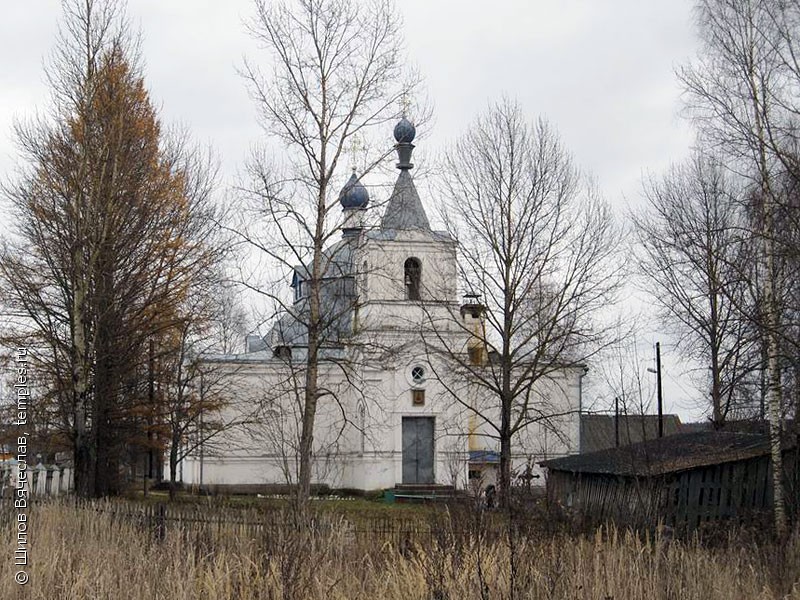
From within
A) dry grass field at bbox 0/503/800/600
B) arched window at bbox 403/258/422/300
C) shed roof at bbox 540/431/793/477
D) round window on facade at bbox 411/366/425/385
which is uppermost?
arched window at bbox 403/258/422/300

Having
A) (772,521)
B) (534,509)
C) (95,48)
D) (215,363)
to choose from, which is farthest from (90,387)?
(215,363)

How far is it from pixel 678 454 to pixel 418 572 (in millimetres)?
14398

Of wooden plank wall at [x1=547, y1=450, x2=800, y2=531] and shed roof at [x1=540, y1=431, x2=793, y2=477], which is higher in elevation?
shed roof at [x1=540, y1=431, x2=793, y2=477]

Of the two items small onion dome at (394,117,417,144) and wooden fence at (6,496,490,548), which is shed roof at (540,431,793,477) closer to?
wooden fence at (6,496,490,548)

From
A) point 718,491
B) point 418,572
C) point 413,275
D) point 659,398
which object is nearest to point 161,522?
point 418,572

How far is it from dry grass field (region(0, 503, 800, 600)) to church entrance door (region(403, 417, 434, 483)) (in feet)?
88.1

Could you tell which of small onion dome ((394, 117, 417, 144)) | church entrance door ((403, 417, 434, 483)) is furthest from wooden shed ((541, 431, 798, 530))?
church entrance door ((403, 417, 434, 483))

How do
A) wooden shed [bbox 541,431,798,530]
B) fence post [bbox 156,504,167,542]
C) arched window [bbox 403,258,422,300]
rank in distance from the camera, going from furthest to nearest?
arched window [bbox 403,258,422,300]
wooden shed [bbox 541,431,798,530]
fence post [bbox 156,504,167,542]

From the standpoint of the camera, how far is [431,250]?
3684cm

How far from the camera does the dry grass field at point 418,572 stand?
341 inches

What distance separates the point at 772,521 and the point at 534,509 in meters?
5.08

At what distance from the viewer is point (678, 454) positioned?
22.3 m

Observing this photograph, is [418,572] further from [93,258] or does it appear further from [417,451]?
[417,451]

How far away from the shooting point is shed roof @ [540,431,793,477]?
1989cm
